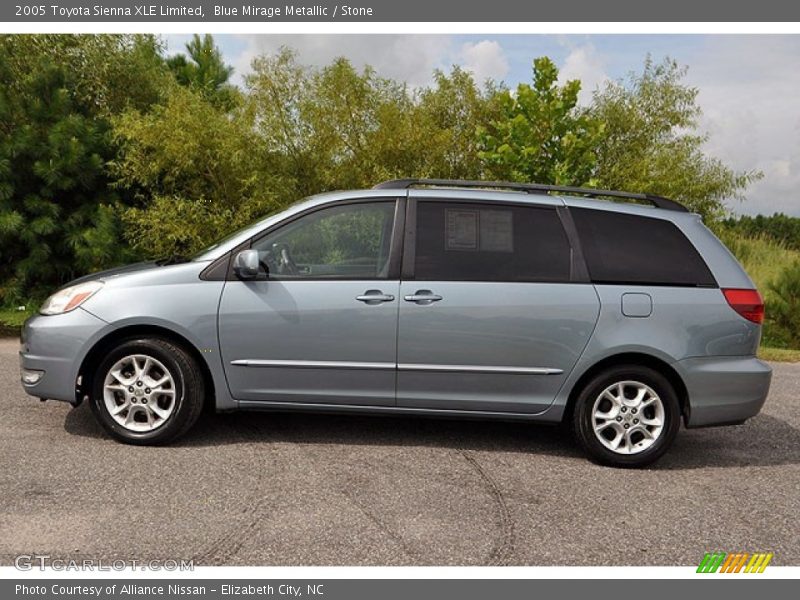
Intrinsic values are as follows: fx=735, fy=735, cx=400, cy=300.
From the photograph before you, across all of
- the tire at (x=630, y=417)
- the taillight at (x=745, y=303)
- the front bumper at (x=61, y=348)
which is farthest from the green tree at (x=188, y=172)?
the taillight at (x=745, y=303)

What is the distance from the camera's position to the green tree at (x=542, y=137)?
436 inches

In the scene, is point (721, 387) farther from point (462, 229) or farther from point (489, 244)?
point (462, 229)

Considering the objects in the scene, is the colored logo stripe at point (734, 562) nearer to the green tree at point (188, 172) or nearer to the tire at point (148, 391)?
the tire at point (148, 391)

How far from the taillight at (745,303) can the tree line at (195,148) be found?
6013mm

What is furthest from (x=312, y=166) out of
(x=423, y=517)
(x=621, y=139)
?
(x=423, y=517)

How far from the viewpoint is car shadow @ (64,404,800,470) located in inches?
200

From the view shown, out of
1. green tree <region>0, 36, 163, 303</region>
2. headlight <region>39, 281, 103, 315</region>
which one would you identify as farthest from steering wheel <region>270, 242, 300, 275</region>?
green tree <region>0, 36, 163, 303</region>

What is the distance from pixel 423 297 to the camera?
4758mm

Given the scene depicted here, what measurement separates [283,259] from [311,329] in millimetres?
535

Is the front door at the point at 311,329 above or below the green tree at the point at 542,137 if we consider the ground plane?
below

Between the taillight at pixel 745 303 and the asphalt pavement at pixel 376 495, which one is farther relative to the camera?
the taillight at pixel 745 303

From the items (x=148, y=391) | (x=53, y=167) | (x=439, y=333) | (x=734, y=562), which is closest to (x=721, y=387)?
(x=734, y=562)

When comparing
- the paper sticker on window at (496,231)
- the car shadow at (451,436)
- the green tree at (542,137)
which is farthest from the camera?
the green tree at (542,137)

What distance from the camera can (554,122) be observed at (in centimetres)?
1135
